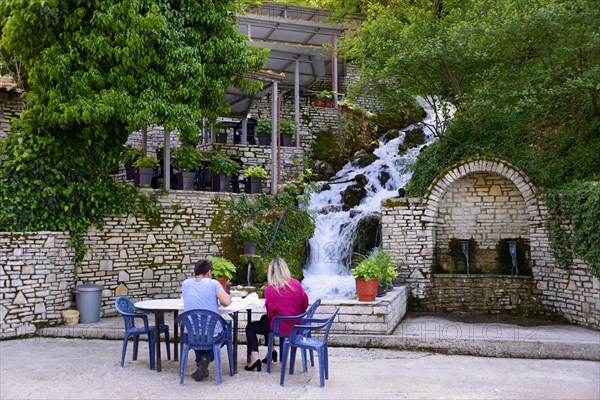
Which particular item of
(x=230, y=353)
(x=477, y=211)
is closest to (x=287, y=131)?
(x=477, y=211)

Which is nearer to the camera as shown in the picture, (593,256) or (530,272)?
(593,256)

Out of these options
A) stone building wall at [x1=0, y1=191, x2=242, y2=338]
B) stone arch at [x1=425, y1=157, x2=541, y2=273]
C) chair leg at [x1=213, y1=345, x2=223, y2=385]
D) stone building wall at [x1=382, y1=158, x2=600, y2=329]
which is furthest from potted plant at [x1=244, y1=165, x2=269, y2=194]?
chair leg at [x1=213, y1=345, x2=223, y2=385]

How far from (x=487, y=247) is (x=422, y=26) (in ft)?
15.4

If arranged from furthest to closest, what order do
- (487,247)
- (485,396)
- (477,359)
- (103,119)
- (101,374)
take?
1. (487,247)
2. (103,119)
3. (477,359)
4. (101,374)
5. (485,396)

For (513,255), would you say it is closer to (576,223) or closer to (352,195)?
(576,223)

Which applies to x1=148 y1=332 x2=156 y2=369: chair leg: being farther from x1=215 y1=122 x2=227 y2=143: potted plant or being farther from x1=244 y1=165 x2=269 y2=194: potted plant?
x1=215 y1=122 x2=227 y2=143: potted plant

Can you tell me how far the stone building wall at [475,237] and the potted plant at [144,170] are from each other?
4731 mm

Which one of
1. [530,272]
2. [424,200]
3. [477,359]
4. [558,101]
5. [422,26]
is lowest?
[477,359]

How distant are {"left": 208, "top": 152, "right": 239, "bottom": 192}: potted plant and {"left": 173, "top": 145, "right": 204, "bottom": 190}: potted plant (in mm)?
434

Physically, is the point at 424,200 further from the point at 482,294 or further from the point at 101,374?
the point at 101,374

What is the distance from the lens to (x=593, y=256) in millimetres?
7895

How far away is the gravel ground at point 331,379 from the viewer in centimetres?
506

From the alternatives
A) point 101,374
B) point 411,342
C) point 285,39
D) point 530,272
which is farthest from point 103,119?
point 285,39

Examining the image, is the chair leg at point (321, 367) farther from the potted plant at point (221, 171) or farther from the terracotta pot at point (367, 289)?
the potted plant at point (221, 171)
